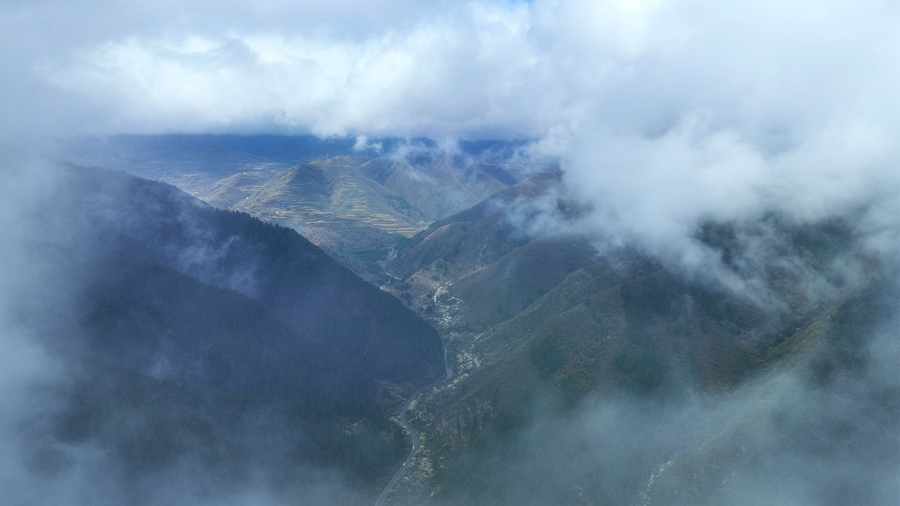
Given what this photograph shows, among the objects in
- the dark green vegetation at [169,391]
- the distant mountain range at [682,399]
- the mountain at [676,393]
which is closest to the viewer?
the dark green vegetation at [169,391]

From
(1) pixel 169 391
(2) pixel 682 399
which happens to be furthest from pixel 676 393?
(1) pixel 169 391

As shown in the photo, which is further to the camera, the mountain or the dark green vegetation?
the mountain

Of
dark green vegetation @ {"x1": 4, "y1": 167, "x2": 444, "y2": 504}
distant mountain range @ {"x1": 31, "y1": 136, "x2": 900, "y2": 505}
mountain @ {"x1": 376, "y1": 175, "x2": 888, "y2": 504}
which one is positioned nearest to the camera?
dark green vegetation @ {"x1": 4, "y1": 167, "x2": 444, "y2": 504}

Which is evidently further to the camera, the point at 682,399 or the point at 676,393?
the point at 676,393

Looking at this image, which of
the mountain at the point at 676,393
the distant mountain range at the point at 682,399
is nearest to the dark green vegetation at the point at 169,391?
the distant mountain range at the point at 682,399

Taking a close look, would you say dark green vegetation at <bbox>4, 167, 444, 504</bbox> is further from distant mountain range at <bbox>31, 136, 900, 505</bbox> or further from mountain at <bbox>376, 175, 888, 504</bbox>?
mountain at <bbox>376, 175, 888, 504</bbox>

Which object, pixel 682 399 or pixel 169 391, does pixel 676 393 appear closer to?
pixel 682 399

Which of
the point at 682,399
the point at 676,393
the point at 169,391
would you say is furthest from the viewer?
the point at 676,393

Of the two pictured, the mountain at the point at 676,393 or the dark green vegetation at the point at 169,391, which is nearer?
the dark green vegetation at the point at 169,391

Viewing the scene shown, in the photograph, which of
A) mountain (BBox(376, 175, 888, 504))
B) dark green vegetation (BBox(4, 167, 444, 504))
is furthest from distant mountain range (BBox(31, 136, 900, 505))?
dark green vegetation (BBox(4, 167, 444, 504))

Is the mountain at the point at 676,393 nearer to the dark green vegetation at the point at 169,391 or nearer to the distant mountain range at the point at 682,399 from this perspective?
the distant mountain range at the point at 682,399

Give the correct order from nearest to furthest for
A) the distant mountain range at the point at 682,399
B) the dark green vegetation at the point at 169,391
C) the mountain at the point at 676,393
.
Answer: the dark green vegetation at the point at 169,391 → the distant mountain range at the point at 682,399 → the mountain at the point at 676,393

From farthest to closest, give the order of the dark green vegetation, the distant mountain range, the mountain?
the mountain
the distant mountain range
the dark green vegetation
